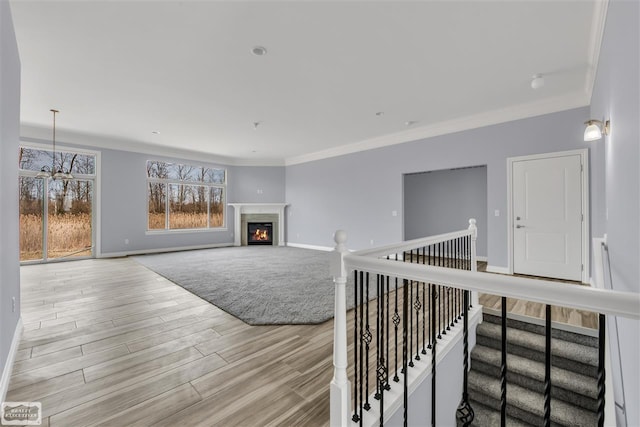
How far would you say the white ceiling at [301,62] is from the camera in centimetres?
239

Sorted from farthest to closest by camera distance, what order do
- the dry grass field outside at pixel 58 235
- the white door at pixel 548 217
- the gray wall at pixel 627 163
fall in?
the dry grass field outside at pixel 58 235 → the white door at pixel 548 217 → the gray wall at pixel 627 163

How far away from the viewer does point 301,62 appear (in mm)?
3158

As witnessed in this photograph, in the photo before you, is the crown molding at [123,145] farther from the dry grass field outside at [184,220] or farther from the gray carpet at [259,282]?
the gray carpet at [259,282]

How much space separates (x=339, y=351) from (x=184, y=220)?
7579 mm

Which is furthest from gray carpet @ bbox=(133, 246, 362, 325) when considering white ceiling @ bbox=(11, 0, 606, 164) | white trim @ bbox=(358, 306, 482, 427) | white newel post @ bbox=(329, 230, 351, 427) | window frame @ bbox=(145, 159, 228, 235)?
white ceiling @ bbox=(11, 0, 606, 164)

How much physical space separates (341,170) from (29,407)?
21.3ft

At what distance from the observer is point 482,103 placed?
432 centimetres

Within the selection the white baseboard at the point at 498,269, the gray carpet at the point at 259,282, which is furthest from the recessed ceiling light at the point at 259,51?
the white baseboard at the point at 498,269

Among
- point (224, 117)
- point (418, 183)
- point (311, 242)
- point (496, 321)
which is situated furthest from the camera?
point (311, 242)

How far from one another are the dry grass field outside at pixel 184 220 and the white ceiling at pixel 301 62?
2633mm

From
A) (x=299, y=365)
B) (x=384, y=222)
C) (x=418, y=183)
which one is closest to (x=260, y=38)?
(x=299, y=365)

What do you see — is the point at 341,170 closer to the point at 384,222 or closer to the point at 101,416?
the point at 384,222

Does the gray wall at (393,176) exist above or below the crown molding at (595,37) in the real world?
below

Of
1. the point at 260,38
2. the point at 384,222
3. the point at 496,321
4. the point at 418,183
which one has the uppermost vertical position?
the point at 260,38
